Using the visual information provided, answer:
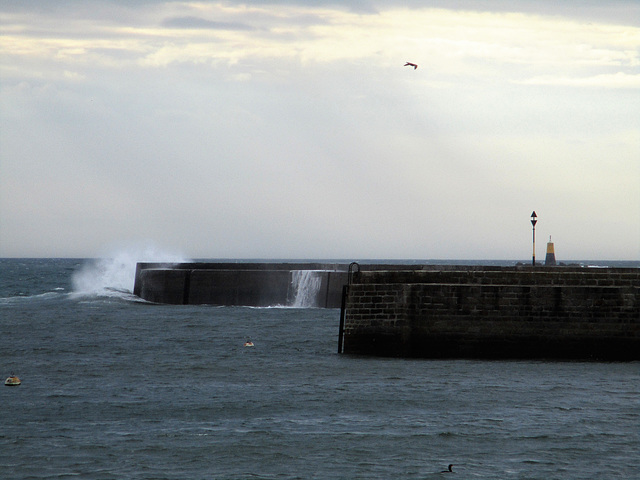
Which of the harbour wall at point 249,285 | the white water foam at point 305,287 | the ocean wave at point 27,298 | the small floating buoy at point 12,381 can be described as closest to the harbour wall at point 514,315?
the small floating buoy at point 12,381

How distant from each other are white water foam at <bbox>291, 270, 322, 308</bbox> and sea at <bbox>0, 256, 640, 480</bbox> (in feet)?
52.3

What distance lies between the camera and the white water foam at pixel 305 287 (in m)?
41.9

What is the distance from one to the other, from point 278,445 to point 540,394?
5.93 m

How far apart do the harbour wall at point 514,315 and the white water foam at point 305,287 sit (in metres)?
21.6

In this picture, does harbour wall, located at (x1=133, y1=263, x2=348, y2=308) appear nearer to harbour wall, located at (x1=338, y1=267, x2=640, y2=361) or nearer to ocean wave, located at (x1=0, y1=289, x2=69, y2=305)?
ocean wave, located at (x1=0, y1=289, x2=69, y2=305)

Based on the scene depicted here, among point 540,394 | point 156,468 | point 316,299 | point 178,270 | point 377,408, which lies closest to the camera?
point 156,468

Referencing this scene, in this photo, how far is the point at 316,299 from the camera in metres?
41.9

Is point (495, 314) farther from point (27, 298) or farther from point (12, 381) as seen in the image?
point (27, 298)

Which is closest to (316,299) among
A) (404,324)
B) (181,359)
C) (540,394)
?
(181,359)

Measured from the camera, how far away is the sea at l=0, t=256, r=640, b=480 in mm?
11938

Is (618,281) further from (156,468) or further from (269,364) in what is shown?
(156,468)

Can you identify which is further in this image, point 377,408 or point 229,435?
point 377,408

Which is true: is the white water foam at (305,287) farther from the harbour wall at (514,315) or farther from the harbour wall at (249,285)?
the harbour wall at (514,315)

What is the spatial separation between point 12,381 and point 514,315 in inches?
429
